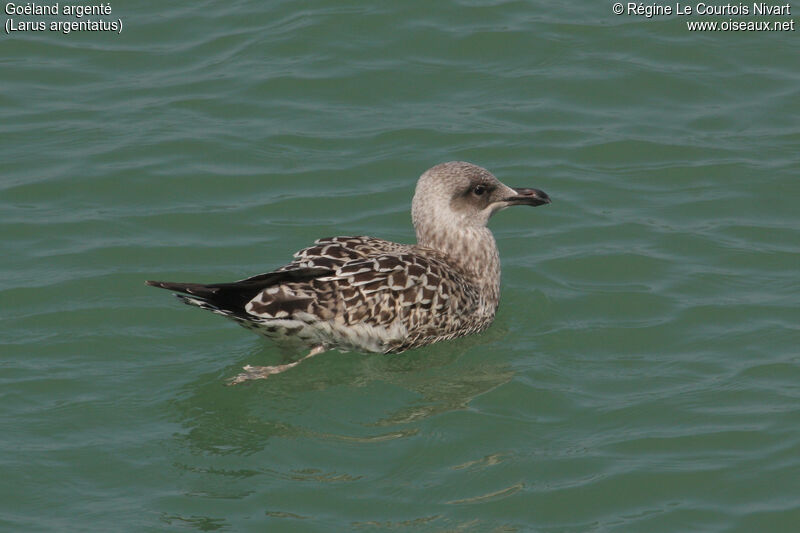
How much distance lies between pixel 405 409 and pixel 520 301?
235 centimetres

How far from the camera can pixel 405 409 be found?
1047cm

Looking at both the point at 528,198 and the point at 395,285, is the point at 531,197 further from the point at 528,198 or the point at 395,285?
the point at 395,285

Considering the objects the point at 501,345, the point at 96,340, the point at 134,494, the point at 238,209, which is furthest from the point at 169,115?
the point at 134,494

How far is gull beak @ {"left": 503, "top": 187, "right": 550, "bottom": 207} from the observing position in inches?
479

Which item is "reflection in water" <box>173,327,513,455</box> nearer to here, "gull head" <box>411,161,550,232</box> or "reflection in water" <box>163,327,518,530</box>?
"reflection in water" <box>163,327,518,530</box>

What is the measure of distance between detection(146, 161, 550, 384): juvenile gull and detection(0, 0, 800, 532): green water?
258 millimetres

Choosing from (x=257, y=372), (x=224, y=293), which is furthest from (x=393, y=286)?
(x=224, y=293)

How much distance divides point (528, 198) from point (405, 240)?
1.59 m

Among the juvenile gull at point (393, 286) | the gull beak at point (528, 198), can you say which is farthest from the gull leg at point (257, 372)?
the gull beak at point (528, 198)

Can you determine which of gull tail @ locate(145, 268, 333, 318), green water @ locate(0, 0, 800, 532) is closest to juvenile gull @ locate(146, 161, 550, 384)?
gull tail @ locate(145, 268, 333, 318)

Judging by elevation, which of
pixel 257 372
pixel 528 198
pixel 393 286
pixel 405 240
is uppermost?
pixel 528 198

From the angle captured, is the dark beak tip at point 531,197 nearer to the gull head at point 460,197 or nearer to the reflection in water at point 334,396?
the gull head at point 460,197

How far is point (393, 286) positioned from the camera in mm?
11148

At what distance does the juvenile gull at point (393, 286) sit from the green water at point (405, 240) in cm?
26
